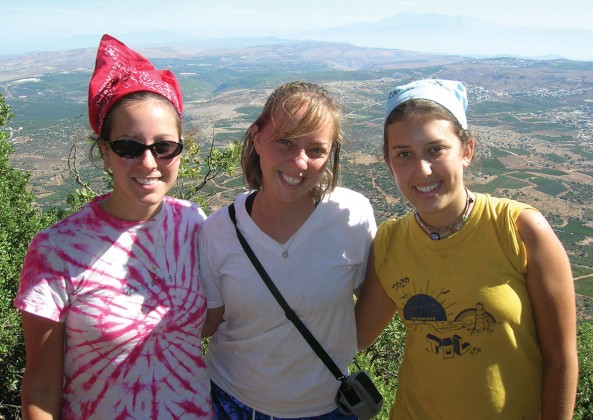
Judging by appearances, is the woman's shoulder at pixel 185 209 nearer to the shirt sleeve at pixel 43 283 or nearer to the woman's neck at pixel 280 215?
the woman's neck at pixel 280 215

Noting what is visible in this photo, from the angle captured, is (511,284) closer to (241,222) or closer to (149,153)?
(241,222)

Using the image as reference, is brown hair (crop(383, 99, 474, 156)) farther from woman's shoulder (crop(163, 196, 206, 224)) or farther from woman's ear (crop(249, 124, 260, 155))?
woman's shoulder (crop(163, 196, 206, 224))

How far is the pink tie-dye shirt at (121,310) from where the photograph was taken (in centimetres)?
210

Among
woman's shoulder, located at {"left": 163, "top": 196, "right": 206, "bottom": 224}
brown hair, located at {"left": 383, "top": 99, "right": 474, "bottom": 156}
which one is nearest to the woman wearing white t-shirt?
woman's shoulder, located at {"left": 163, "top": 196, "right": 206, "bottom": 224}

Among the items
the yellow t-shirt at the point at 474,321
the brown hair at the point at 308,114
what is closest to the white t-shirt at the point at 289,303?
the brown hair at the point at 308,114

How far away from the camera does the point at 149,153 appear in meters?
2.30

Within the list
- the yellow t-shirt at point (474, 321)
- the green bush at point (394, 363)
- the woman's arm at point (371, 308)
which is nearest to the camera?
the yellow t-shirt at point (474, 321)

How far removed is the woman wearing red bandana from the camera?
2.10m

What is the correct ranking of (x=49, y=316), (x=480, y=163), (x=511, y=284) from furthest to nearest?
(x=480, y=163) → (x=511, y=284) → (x=49, y=316)

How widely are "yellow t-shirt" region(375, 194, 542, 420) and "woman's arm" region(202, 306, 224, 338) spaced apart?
1.09 m

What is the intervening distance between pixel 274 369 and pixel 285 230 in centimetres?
81

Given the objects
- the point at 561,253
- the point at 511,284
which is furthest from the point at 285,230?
the point at 561,253

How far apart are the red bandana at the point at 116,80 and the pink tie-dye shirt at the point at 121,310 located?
535mm

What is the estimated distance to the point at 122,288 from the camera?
224 centimetres
